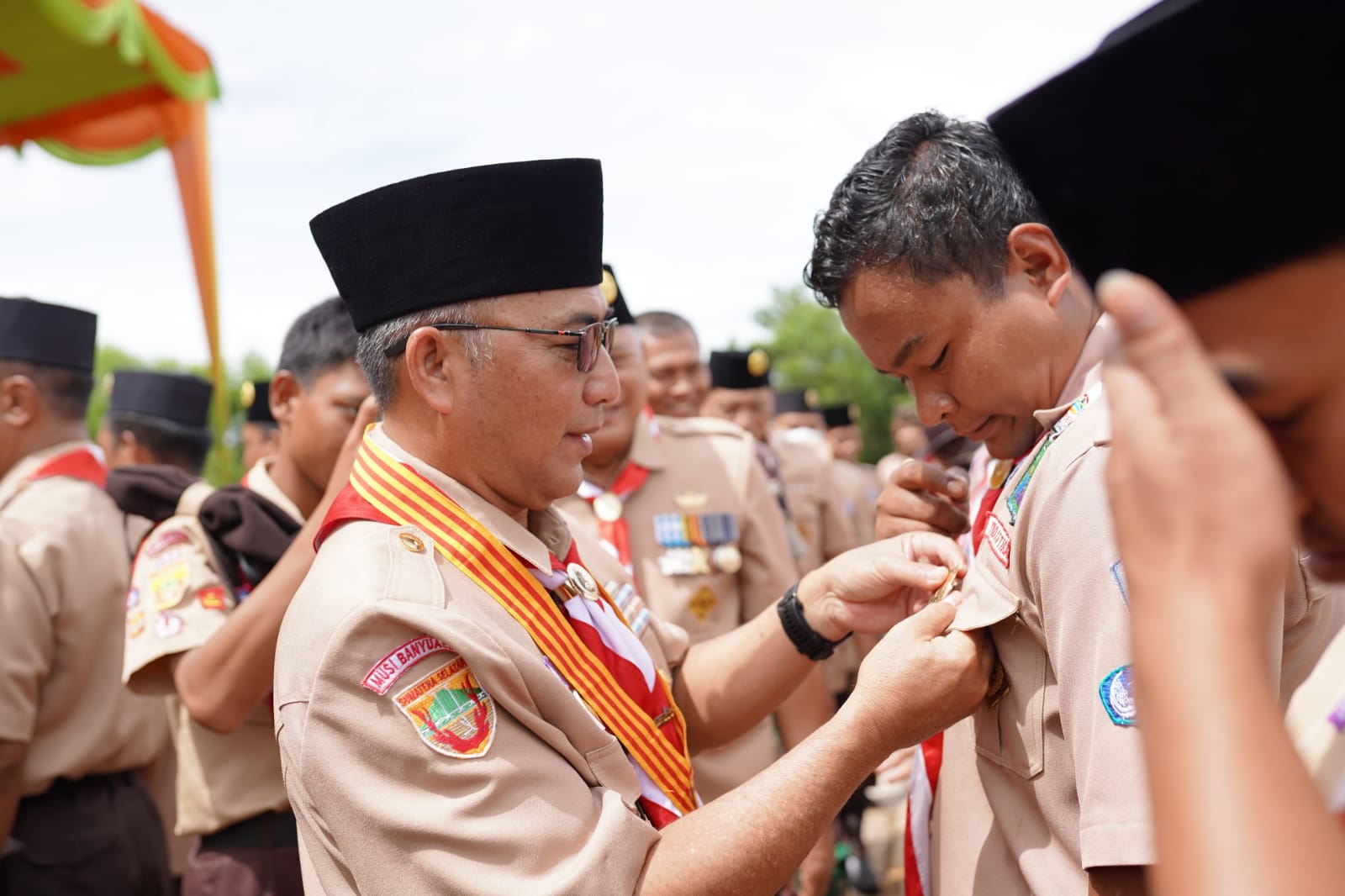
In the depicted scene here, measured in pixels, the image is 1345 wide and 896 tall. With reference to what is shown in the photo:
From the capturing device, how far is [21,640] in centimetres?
375

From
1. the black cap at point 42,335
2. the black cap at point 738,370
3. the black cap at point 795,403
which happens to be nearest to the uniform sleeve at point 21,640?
the black cap at point 42,335

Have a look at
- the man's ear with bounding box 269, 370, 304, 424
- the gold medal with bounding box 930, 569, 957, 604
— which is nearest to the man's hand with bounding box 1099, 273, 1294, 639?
the gold medal with bounding box 930, 569, 957, 604

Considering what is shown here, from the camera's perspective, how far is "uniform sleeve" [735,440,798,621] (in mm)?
4664

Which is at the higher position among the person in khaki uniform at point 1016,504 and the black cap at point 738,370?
the person in khaki uniform at point 1016,504

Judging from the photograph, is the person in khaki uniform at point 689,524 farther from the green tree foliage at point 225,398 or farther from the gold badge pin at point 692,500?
the green tree foliage at point 225,398

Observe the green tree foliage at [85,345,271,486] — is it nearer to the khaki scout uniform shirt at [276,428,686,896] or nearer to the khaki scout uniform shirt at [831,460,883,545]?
the khaki scout uniform shirt at [276,428,686,896]

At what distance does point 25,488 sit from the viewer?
162 inches

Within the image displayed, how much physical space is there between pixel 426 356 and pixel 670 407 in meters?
4.59

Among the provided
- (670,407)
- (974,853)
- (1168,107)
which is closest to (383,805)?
(974,853)

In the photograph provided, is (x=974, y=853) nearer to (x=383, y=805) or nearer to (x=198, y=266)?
(x=383, y=805)

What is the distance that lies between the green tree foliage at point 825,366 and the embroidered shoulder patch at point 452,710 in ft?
110

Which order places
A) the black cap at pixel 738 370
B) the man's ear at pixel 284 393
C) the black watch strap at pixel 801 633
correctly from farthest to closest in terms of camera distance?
the black cap at pixel 738 370 < the man's ear at pixel 284 393 < the black watch strap at pixel 801 633

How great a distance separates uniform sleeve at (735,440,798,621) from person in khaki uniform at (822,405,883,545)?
5.62ft

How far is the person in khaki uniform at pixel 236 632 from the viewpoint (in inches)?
126
